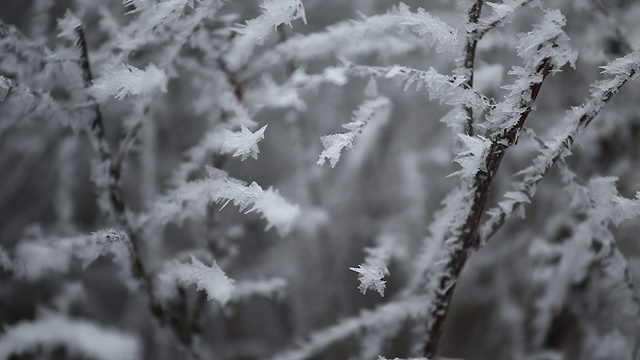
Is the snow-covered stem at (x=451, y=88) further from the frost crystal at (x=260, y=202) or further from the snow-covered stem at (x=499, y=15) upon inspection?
the frost crystal at (x=260, y=202)

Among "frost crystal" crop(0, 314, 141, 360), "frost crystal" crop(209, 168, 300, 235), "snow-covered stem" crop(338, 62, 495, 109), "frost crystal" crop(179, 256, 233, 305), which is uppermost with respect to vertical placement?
"snow-covered stem" crop(338, 62, 495, 109)

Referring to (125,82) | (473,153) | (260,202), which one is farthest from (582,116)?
(125,82)

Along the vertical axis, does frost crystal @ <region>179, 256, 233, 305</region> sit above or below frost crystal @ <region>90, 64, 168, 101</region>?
below

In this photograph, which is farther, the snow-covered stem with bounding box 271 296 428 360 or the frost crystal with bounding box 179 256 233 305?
the snow-covered stem with bounding box 271 296 428 360

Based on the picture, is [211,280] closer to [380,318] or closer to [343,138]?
[343,138]

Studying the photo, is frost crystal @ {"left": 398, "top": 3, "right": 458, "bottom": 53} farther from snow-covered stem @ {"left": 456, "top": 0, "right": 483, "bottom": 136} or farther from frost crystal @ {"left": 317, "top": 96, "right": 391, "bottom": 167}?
frost crystal @ {"left": 317, "top": 96, "right": 391, "bottom": 167}

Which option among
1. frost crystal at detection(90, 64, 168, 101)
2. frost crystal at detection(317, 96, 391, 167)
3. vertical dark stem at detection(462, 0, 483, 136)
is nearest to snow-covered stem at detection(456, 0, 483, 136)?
vertical dark stem at detection(462, 0, 483, 136)

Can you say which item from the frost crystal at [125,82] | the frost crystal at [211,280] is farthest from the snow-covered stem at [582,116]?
the frost crystal at [125,82]

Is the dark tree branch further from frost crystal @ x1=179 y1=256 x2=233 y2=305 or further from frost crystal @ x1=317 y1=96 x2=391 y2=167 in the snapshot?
frost crystal @ x1=179 y1=256 x2=233 y2=305

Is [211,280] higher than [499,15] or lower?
lower

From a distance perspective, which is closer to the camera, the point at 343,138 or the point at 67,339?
the point at 343,138
